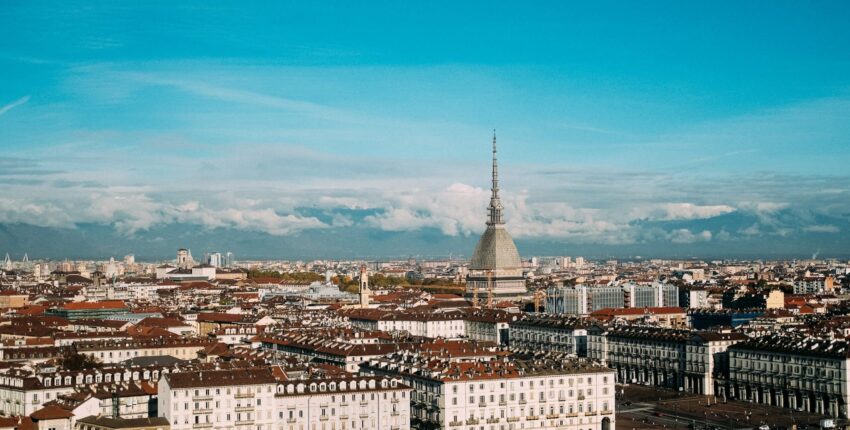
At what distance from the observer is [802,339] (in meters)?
75.5

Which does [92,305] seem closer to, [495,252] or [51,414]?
[495,252]

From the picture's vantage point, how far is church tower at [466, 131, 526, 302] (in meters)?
168

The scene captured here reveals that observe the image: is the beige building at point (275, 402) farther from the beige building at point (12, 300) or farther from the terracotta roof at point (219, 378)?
the beige building at point (12, 300)

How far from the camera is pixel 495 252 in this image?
172m

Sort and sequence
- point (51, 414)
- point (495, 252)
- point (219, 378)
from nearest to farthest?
point (51, 414) → point (219, 378) → point (495, 252)

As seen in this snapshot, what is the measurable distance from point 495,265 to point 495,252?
2.34m

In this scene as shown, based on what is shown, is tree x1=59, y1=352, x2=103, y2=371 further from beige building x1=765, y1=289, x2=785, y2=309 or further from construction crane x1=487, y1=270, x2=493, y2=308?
construction crane x1=487, y1=270, x2=493, y2=308

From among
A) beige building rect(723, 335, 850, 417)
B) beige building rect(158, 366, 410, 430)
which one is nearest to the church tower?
beige building rect(723, 335, 850, 417)

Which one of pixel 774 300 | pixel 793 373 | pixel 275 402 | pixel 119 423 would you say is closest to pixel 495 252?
pixel 774 300

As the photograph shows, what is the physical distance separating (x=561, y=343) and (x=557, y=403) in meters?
33.5

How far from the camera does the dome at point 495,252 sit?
17138 centimetres

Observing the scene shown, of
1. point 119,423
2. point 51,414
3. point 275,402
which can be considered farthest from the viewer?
point 275,402

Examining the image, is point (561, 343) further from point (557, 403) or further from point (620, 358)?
point (557, 403)

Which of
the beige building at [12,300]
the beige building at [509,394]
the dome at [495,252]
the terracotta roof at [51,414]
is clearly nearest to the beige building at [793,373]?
the beige building at [509,394]
